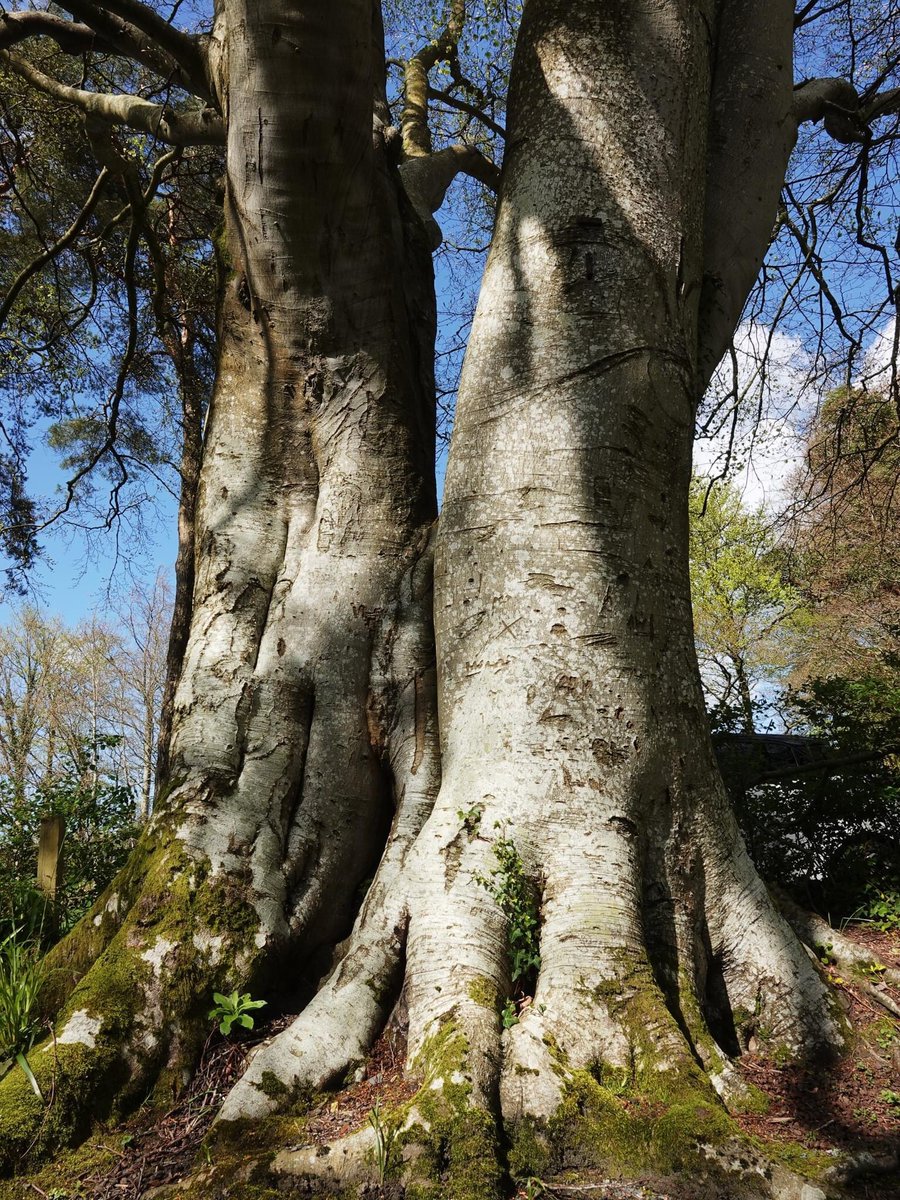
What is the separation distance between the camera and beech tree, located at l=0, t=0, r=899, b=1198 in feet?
7.39

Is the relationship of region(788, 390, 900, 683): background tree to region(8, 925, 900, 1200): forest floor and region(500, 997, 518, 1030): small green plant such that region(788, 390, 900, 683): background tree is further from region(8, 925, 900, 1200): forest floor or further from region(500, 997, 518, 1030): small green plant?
region(500, 997, 518, 1030): small green plant

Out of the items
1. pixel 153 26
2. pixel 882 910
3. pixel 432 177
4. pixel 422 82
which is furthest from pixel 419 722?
pixel 422 82

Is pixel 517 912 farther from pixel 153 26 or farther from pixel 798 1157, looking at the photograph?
pixel 153 26

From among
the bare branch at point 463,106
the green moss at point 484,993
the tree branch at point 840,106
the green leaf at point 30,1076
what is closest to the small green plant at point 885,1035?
the green moss at point 484,993

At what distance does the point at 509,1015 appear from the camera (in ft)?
7.41

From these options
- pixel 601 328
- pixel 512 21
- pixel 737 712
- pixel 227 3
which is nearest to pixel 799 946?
pixel 601 328

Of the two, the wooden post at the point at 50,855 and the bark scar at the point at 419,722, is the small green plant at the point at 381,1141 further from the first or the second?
the wooden post at the point at 50,855

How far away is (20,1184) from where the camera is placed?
214 cm

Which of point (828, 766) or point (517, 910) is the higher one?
point (828, 766)

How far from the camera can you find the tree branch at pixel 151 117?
429cm

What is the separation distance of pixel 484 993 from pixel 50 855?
10.8 ft

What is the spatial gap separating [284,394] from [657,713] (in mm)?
2280

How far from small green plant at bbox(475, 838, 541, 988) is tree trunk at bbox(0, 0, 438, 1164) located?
629mm

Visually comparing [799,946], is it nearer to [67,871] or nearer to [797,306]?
[67,871]
